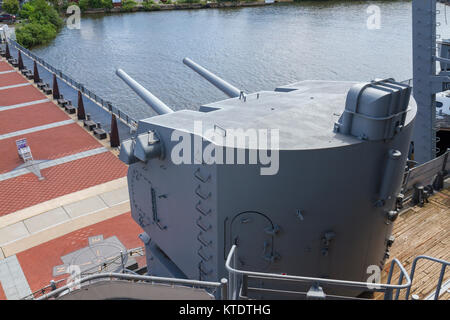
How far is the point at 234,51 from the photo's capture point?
3491 cm

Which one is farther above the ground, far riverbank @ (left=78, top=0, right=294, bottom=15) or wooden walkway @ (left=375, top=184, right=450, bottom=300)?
far riverbank @ (left=78, top=0, right=294, bottom=15)

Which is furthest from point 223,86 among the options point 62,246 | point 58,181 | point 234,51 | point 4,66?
point 4,66

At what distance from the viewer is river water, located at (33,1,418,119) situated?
90.2 feet

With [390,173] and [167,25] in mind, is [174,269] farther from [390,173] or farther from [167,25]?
[167,25]

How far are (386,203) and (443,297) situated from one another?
1.41m

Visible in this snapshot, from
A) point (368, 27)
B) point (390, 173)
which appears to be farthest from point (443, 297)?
point (368, 27)

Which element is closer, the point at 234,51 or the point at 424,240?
the point at 424,240

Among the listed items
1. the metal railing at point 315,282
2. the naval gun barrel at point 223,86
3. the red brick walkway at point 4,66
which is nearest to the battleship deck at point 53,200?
the naval gun barrel at point 223,86

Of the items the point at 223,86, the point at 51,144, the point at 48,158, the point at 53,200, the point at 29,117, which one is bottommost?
the point at 53,200

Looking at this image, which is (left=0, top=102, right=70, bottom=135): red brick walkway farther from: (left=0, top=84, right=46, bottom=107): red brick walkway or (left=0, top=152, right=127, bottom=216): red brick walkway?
(left=0, top=152, right=127, bottom=216): red brick walkway

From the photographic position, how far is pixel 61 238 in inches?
445

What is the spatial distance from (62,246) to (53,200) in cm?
261

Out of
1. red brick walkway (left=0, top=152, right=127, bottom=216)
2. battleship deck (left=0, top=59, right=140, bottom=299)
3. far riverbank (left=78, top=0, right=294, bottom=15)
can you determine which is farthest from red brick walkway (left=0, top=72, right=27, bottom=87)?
far riverbank (left=78, top=0, right=294, bottom=15)

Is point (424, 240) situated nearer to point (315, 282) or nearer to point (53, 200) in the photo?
point (315, 282)
